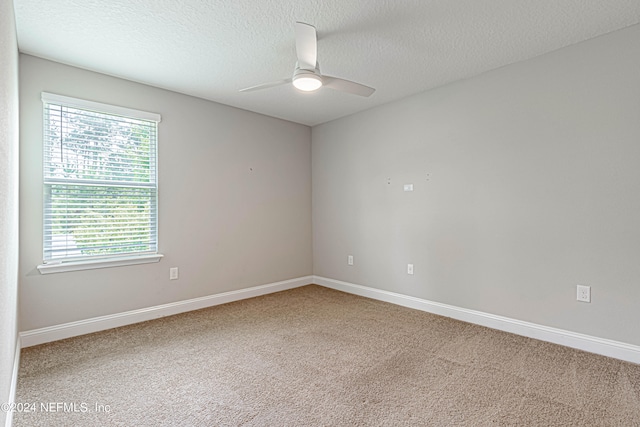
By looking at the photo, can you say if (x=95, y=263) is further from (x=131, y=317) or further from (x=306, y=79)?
(x=306, y=79)

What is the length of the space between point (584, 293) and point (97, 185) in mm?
4277

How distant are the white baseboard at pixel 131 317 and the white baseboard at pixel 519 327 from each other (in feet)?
4.79

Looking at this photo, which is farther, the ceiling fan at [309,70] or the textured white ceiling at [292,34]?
the textured white ceiling at [292,34]

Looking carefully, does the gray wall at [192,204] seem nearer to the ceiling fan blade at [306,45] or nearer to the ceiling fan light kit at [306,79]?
the ceiling fan light kit at [306,79]

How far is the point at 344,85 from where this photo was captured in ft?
7.84

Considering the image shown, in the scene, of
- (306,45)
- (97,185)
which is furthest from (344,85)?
(97,185)

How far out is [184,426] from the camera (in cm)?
166

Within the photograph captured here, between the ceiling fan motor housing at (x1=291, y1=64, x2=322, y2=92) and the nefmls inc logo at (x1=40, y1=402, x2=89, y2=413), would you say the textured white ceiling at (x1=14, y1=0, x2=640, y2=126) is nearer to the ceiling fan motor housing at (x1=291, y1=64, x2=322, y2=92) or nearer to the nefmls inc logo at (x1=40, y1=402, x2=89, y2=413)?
the ceiling fan motor housing at (x1=291, y1=64, x2=322, y2=92)

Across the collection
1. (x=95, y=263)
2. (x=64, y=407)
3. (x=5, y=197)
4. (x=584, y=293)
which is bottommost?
(x=64, y=407)

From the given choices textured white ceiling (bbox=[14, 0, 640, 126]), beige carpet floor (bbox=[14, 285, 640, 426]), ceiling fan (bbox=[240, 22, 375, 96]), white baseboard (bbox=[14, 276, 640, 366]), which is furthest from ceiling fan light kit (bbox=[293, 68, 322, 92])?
white baseboard (bbox=[14, 276, 640, 366])

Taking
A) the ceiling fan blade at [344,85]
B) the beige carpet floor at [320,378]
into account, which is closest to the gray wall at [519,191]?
the beige carpet floor at [320,378]

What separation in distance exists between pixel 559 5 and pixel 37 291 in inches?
175

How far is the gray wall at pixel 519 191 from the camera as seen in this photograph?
2.37 meters

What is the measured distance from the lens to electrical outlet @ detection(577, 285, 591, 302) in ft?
8.21
